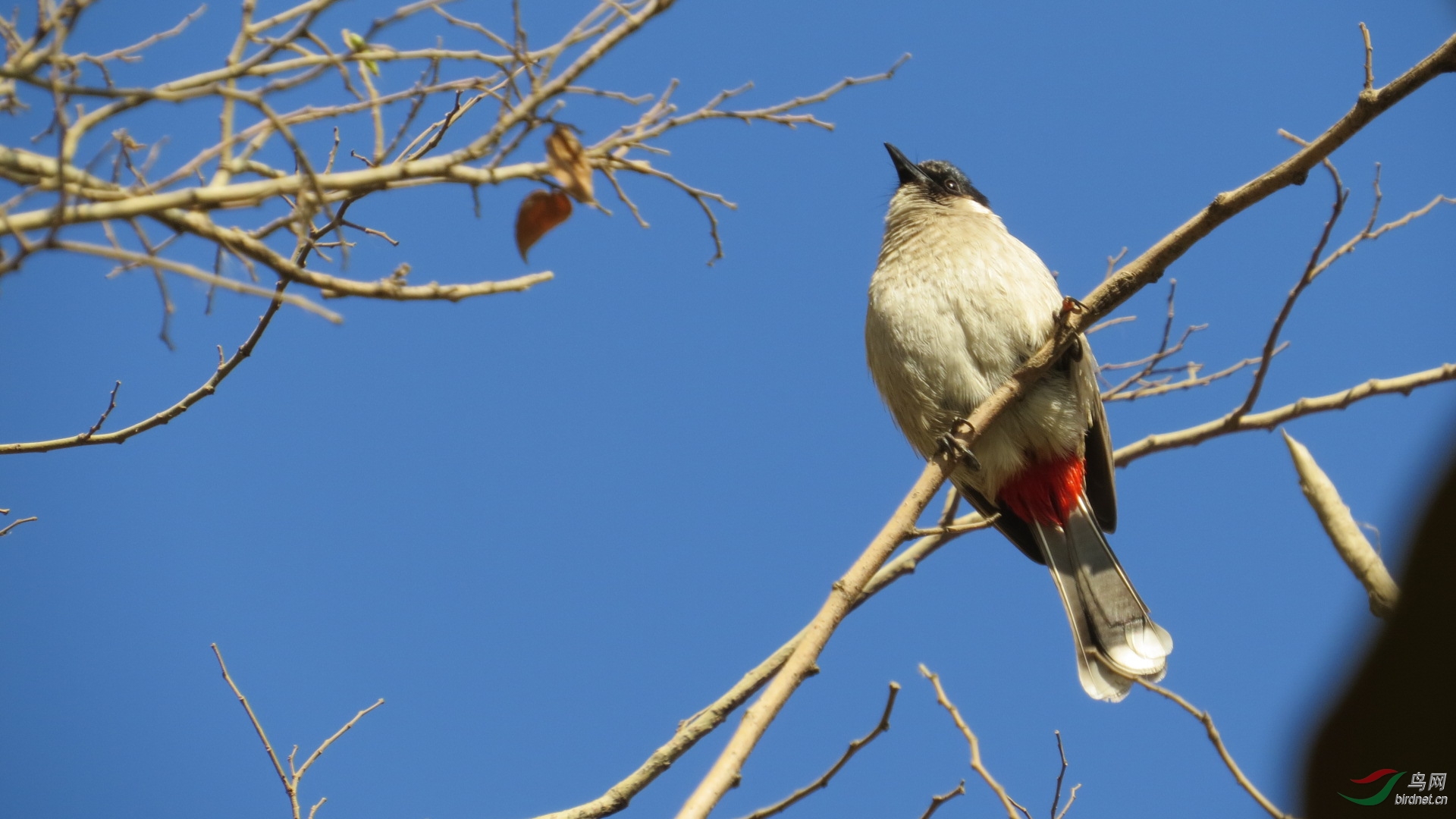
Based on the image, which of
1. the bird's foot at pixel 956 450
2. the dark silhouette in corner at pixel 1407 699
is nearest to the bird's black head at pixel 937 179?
the bird's foot at pixel 956 450

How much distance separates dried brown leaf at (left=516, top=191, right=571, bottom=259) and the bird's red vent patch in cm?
307

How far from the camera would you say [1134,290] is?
310 centimetres

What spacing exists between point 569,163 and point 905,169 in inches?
160

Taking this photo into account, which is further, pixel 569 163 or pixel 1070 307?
pixel 1070 307

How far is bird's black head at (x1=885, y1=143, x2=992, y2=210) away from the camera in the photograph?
220 inches

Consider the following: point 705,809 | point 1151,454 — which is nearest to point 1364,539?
point 705,809

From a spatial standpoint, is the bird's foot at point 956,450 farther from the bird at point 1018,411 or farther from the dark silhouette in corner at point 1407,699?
the dark silhouette in corner at point 1407,699

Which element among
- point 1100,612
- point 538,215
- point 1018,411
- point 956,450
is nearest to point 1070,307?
point 956,450

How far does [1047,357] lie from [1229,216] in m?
0.85

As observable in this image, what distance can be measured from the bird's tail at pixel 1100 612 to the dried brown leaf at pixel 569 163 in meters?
3.10

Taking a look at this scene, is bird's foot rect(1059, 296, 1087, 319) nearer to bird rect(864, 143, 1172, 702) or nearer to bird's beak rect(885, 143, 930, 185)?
bird rect(864, 143, 1172, 702)

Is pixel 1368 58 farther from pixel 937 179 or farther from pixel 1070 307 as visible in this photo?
pixel 937 179

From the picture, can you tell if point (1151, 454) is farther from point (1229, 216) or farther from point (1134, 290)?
point (1229, 216)

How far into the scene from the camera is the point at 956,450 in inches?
144
